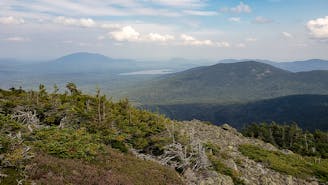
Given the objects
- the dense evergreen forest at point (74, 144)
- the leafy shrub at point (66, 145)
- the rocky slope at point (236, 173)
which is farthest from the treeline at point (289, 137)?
the leafy shrub at point (66, 145)

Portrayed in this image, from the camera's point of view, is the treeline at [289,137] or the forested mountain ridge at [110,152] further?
the treeline at [289,137]

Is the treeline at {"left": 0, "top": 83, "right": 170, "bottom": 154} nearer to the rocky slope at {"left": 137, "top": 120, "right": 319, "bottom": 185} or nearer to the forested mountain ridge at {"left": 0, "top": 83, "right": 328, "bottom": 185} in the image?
the forested mountain ridge at {"left": 0, "top": 83, "right": 328, "bottom": 185}

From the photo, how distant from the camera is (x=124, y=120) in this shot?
74.9ft

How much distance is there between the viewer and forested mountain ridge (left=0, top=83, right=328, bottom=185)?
10.8m

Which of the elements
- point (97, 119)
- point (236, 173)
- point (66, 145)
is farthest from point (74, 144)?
point (236, 173)

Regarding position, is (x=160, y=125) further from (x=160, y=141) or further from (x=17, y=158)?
(x=17, y=158)

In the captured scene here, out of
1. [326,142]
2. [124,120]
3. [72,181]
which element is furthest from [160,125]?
[326,142]

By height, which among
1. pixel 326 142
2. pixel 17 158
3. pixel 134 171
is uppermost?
pixel 17 158

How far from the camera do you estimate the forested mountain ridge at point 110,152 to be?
10.8m

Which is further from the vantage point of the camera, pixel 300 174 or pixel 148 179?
pixel 300 174

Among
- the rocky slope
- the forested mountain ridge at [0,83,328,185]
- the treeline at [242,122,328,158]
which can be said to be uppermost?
the forested mountain ridge at [0,83,328,185]

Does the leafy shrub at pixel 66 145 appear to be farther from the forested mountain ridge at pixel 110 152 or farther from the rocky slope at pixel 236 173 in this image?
the rocky slope at pixel 236 173

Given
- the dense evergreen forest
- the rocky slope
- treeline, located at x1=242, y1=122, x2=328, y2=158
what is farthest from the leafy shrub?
treeline, located at x1=242, y1=122, x2=328, y2=158

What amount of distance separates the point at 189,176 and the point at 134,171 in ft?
→ 12.7
